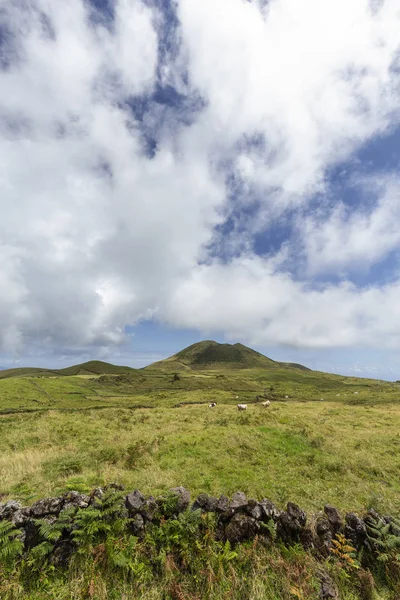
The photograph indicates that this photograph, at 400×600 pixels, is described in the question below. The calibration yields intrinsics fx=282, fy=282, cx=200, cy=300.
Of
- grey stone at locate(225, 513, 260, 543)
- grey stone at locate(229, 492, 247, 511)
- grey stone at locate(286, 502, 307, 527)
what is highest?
grey stone at locate(229, 492, 247, 511)

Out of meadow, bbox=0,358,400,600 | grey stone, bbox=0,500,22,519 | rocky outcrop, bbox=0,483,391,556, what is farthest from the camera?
grey stone, bbox=0,500,22,519

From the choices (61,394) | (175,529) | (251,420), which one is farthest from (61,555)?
(61,394)

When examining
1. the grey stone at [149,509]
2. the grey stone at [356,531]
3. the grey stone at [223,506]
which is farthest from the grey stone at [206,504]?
the grey stone at [356,531]

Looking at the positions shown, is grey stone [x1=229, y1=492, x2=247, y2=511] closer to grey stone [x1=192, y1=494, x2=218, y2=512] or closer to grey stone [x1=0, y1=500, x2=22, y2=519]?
grey stone [x1=192, y1=494, x2=218, y2=512]

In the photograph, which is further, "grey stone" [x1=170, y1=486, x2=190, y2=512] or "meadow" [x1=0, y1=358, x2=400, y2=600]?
"grey stone" [x1=170, y1=486, x2=190, y2=512]

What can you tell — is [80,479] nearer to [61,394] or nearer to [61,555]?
[61,555]

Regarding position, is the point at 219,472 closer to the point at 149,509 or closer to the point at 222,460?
the point at 222,460

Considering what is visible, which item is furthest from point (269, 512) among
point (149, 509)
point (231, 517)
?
point (149, 509)

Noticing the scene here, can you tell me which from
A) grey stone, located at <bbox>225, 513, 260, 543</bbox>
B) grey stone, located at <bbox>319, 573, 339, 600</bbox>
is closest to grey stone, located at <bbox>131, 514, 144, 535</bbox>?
grey stone, located at <bbox>225, 513, 260, 543</bbox>

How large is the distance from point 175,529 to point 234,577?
250 cm

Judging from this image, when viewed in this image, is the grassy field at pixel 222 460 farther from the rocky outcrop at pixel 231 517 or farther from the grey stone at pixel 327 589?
the grey stone at pixel 327 589

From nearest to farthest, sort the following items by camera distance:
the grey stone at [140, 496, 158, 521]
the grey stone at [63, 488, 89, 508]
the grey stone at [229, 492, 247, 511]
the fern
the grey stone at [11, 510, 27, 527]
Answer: the fern < the grey stone at [11, 510, 27, 527] < the grey stone at [140, 496, 158, 521] < the grey stone at [63, 488, 89, 508] < the grey stone at [229, 492, 247, 511]

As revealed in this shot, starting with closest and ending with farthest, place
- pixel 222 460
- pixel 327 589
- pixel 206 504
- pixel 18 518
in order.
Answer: pixel 327 589, pixel 18 518, pixel 206 504, pixel 222 460

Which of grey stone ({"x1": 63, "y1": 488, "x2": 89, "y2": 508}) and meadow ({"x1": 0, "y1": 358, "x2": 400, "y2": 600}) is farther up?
grey stone ({"x1": 63, "y1": 488, "x2": 89, "y2": 508})
